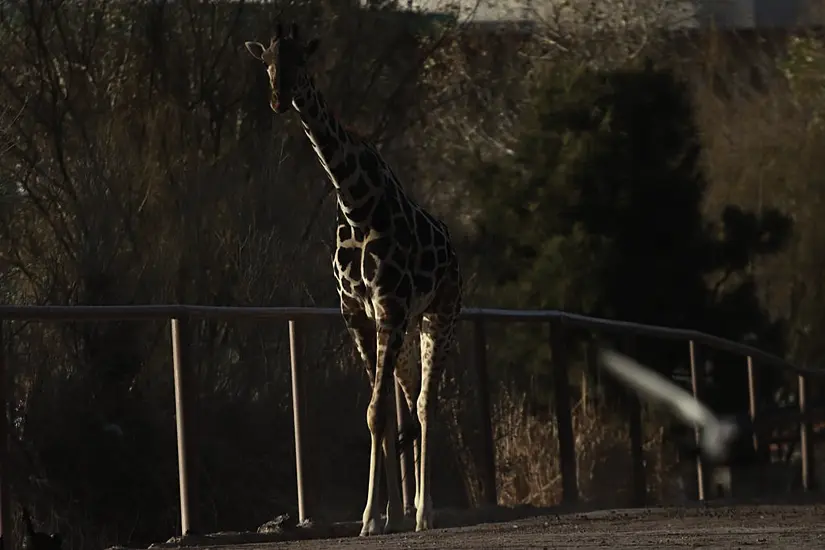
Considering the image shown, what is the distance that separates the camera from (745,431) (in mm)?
10602

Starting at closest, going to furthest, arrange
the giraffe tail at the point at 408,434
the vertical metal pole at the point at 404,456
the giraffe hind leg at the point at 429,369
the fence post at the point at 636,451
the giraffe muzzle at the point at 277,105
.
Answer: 1. the giraffe muzzle at the point at 277,105
2. the giraffe hind leg at the point at 429,369
3. the giraffe tail at the point at 408,434
4. the vertical metal pole at the point at 404,456
5. the fence post at the point at 636,451

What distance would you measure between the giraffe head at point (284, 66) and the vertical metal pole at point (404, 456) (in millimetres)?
2327

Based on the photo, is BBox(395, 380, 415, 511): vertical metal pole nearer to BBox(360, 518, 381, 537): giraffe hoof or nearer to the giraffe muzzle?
BBox(360, 518, 381, 537): giraffe hoof

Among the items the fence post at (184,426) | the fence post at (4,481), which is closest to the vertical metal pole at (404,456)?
the fence post at (184,426)

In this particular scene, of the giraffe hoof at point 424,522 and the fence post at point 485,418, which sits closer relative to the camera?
the giraffe hoof at point 424,522

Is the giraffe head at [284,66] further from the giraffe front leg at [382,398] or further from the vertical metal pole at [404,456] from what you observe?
the vertical metal pole at [404,456]

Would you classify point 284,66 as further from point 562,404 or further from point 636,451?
point 636,451

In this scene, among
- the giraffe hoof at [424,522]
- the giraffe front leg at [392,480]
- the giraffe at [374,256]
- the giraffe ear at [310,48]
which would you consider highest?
the giraffe ear at [310,48]

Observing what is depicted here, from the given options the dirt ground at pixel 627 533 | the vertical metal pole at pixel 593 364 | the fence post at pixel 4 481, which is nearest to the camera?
the dirt ground at pixel 627 533

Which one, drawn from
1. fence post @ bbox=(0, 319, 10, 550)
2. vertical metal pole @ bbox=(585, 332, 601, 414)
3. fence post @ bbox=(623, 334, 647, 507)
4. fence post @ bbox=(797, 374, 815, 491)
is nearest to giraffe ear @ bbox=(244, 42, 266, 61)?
fence post @ bbox=(0, 319, 10, 550)

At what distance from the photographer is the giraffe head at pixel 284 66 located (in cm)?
1080

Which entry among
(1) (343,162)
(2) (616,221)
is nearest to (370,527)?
(1) (343,162)

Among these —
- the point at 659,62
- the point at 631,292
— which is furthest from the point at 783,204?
the point at 631,292

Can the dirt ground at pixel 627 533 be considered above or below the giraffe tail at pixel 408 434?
below
